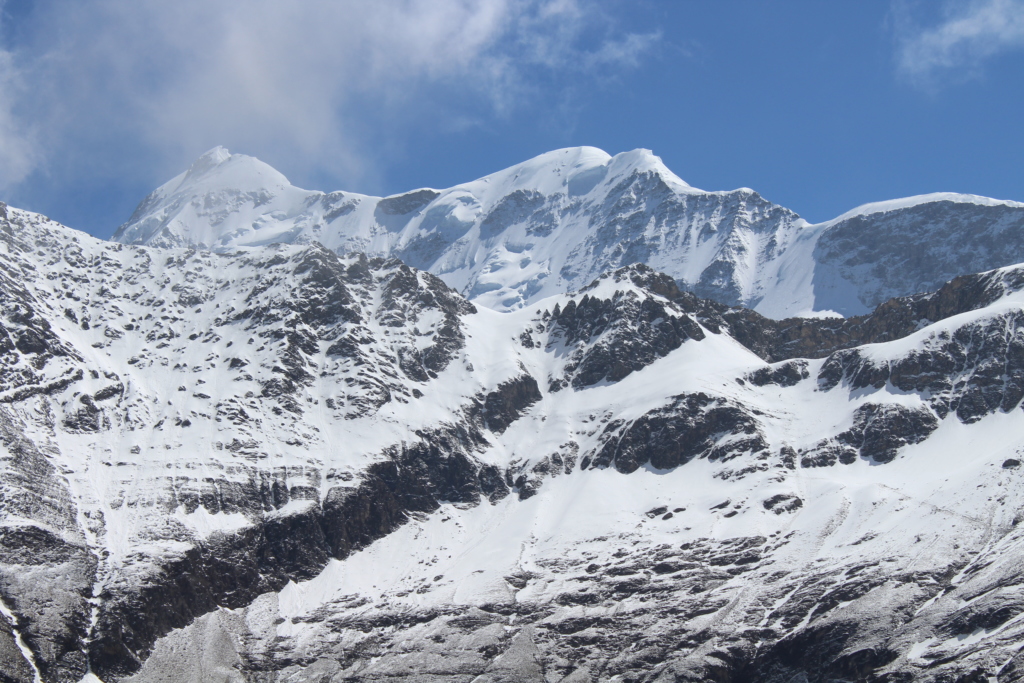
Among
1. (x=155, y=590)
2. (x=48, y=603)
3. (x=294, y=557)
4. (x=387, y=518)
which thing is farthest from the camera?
(x=387, y=518)

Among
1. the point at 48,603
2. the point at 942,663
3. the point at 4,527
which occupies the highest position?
the point at 4,527

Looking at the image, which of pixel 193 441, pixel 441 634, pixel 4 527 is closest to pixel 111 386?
pixel 193 441

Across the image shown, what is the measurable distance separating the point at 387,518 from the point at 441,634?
40.7 m

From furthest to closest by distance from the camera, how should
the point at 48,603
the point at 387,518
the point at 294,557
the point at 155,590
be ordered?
1. the point at 387,518
2. the point at 294,557
3. the point at 155,590
4. the point at 48,603

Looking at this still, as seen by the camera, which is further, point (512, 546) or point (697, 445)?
point (697, 445)

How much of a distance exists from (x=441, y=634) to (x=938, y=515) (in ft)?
234

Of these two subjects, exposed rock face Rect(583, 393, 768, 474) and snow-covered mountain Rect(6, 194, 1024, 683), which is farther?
exposed rock face Rect(583, 393, 768, 474)

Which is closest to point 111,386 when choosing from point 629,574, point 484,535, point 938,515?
point 484,535

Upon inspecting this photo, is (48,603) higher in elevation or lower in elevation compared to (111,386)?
lower

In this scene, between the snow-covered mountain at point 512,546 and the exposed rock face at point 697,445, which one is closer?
the snow-covered mountain at point 512,546

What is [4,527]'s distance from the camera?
5960 inches

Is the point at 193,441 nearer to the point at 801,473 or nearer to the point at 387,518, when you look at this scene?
the point at 387,518

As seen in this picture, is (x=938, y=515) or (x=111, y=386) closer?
(x=938, y=515)

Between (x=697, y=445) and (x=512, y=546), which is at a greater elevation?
(x=697, y=445)
